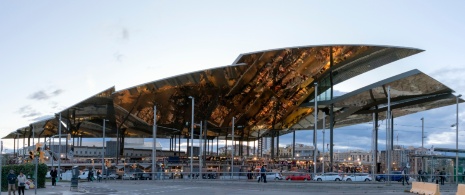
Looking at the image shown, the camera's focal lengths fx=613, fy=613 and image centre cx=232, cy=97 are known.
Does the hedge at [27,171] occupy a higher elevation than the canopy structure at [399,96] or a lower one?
lower

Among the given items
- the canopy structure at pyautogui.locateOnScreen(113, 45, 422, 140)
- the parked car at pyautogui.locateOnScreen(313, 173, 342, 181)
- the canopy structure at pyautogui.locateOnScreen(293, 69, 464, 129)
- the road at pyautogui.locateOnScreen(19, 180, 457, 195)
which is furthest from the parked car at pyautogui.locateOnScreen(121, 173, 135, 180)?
the road at pyautogui.locateOnScreen(19, 180, 457, 195)

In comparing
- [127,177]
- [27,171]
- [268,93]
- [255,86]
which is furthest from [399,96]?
[27,171]

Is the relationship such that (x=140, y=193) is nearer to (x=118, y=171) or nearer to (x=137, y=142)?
(x=118, y=171)

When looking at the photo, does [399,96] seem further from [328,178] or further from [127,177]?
[127,177]

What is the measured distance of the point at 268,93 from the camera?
70.8 meters

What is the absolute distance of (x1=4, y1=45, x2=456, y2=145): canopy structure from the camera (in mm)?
59625

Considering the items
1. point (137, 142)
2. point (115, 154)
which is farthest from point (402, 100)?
point (137, 142)

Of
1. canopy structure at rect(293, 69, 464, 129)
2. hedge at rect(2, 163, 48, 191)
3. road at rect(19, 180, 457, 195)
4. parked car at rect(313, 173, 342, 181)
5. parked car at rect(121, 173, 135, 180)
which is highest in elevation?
canopy structure at rect(293, 69, 464, 129)

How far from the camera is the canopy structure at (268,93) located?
196ft

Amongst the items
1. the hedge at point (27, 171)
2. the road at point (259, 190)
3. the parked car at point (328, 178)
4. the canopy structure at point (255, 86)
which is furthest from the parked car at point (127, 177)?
the road at point (259, 190)

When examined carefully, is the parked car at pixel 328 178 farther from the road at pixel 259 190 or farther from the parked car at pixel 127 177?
the parked car at pixel 127 177

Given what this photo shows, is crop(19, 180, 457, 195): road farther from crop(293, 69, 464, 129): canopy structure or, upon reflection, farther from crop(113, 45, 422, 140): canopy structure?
crop(113, 45, 422, 140): canopy structure

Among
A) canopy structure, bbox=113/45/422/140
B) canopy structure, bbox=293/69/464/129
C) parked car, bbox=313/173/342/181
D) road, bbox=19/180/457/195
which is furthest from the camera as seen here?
canopy structure, bbox=293/69/464/129

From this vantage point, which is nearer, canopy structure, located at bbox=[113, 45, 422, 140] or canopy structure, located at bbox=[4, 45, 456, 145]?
canopy structure, located at bbox=[113, 45, 422, 140]
